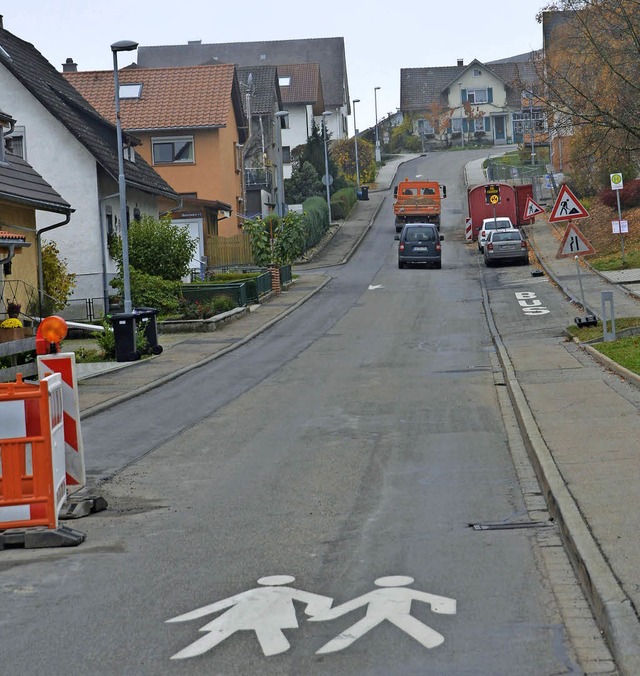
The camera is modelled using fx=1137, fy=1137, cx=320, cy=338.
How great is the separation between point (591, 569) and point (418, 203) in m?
59.1

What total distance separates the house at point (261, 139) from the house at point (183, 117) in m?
13.7

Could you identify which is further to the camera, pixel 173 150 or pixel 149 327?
pixel 173 150

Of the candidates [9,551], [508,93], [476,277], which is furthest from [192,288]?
[508,93]

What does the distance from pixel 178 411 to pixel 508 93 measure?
11873 cm

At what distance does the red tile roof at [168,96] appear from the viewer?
57.2 metres

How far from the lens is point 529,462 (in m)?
12.4

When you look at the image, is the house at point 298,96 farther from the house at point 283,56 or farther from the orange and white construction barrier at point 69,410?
the orange and white construction barrier at point 69,410

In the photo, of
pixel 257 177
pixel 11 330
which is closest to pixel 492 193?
pixel 257 177

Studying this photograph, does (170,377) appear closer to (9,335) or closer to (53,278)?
(9,335)

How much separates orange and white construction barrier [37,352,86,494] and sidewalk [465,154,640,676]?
439 cm

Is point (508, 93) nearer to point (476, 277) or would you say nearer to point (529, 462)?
point (476, 277)

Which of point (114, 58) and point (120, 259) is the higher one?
point (114, 58)

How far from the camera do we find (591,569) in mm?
7160

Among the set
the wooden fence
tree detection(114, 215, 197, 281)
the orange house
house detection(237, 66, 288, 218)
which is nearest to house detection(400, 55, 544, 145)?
house detection(237, 66, 288, 218)
